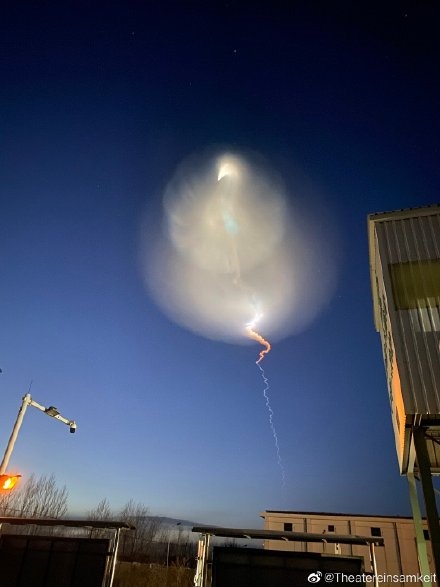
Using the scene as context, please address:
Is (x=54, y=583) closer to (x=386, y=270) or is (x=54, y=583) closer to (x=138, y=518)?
(x=386, y=270)

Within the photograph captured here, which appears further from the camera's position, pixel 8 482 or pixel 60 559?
pixel 8 482

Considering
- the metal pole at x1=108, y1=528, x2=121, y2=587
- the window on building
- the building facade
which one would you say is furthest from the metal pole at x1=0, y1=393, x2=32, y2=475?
→ the building facade

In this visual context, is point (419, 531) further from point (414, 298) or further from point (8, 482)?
Result: point (8, 482)

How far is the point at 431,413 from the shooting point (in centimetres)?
972

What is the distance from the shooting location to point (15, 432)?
1299cm

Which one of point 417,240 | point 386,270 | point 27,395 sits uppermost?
point 417,240

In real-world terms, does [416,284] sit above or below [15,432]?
above

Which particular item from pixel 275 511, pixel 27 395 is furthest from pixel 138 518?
pixel 27 395

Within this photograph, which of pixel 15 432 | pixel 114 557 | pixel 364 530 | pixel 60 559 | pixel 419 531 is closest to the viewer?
pixel 114 557

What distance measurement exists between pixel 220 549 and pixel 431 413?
629 centimetres

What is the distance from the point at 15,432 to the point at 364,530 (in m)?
54.4

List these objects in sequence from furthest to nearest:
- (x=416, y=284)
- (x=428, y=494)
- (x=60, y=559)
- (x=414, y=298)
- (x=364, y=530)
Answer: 1. (x=364, y=530)
2. (x=416, y=284)
3. (x=414, y=298)
4. (x=428, y=494)
5. (x=60, y=559)

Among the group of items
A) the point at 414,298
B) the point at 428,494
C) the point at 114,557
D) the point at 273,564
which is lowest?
the point at 114,557

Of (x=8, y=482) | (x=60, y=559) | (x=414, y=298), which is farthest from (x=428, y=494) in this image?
(x=8, y=482)
